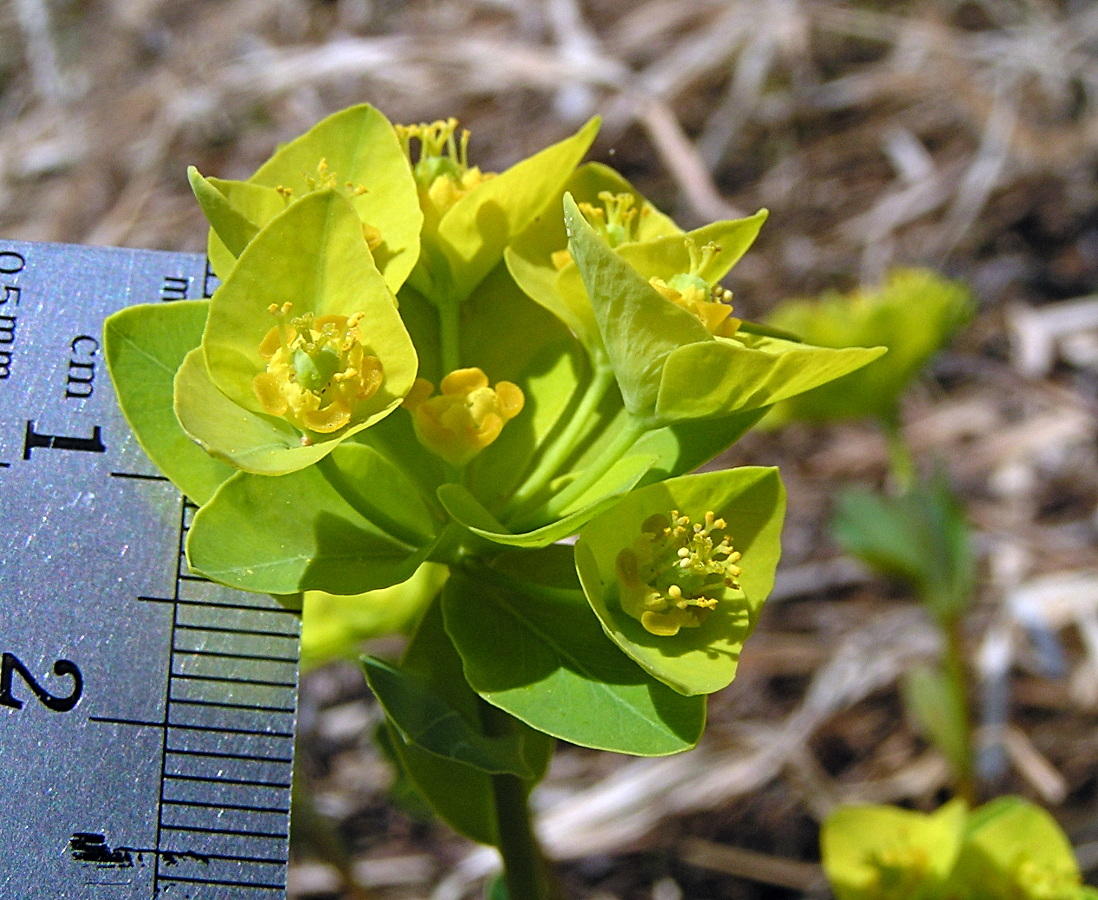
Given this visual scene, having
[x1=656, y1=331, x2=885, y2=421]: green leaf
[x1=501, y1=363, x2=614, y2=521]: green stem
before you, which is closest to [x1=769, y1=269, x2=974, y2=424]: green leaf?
[x1=501, y1=363, x2=614, y2=521]: green stem

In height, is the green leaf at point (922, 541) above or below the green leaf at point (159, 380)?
below

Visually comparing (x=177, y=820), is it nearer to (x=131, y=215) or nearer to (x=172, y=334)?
(x=172, y=334)

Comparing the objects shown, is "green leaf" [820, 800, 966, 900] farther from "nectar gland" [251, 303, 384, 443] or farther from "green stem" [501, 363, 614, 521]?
"nectar gland" [251, 303, 384, 443]

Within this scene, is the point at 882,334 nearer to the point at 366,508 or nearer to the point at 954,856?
the point at 954,856

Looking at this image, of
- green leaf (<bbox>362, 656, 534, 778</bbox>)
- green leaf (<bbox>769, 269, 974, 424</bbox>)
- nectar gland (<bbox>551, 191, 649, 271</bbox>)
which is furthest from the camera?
green leaf (<bbox>769, 269, 974, 424</bbox>)

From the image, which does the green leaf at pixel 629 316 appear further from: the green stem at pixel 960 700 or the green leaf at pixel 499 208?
the green stem at pixel 960 700

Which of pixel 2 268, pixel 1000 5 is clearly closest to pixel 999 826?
pixel 2 268

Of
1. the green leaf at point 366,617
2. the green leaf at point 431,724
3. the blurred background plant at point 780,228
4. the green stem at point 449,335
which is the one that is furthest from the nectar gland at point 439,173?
the blurred background plant at point 780,228

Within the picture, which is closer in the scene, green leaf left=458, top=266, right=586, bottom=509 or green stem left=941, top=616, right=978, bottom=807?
green leaf left=458, top=266, right=586, bottom=509

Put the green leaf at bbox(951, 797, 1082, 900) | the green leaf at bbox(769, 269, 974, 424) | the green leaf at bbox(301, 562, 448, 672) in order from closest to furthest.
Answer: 1. the green leaf at bbox(951, 797, 1082, 900)
2. the green leaf at bbox(301, 562, 448, 672)
3. the green leaf at bbox(769, 269, 974, 424)
